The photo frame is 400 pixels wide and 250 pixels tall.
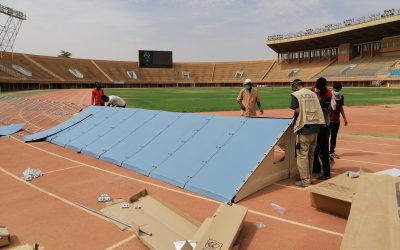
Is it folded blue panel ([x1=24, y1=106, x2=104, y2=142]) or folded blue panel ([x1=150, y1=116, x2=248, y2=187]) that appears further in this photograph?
folded blue panel ([x1=24, y1=106, x2=104, y2=142])

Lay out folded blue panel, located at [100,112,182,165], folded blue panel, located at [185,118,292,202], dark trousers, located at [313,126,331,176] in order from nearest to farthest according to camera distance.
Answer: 1. folded blue panel, located at [185,118,292,202]
2. dark trousers, located at [313,126,331,176]
3. folded blue panel, located at [100,112,182,165]

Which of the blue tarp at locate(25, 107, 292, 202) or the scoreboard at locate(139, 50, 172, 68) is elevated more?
the scoreboard at locate(139, 50, 172, 68)

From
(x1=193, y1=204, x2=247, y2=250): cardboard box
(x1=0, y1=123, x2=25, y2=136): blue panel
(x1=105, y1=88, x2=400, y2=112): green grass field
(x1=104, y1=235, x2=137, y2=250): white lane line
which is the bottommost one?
(x1=104, y1=235, x2=137, y2=250): white lane line

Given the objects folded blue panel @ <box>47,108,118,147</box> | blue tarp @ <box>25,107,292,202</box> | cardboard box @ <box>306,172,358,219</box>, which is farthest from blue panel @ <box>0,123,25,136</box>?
cardboard box @ <box>306,172,358,219</box>

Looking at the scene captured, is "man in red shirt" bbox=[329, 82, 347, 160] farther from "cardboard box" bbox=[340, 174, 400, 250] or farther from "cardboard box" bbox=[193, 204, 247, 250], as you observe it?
"cardboard box" bbox=[193, 204, 247, 250]

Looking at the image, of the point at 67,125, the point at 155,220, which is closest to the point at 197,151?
the point at 155,220

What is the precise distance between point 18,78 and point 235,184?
202 ft

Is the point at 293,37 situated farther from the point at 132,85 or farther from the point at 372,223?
the point at 372,223

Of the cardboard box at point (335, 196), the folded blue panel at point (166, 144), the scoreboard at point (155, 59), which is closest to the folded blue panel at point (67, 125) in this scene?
the folded blue panel at point (166, 144)

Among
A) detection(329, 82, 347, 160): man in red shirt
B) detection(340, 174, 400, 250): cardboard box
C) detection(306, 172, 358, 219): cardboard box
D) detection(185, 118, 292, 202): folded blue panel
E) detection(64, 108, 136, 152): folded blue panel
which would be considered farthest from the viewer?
detection(64, 108, 136, 152): folded blue panel

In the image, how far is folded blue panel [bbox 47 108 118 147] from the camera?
9.79m

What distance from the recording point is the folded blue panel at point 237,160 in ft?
17.1

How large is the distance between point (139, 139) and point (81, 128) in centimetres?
329

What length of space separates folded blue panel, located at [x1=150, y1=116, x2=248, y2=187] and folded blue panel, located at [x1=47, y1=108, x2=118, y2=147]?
13.6 ft
